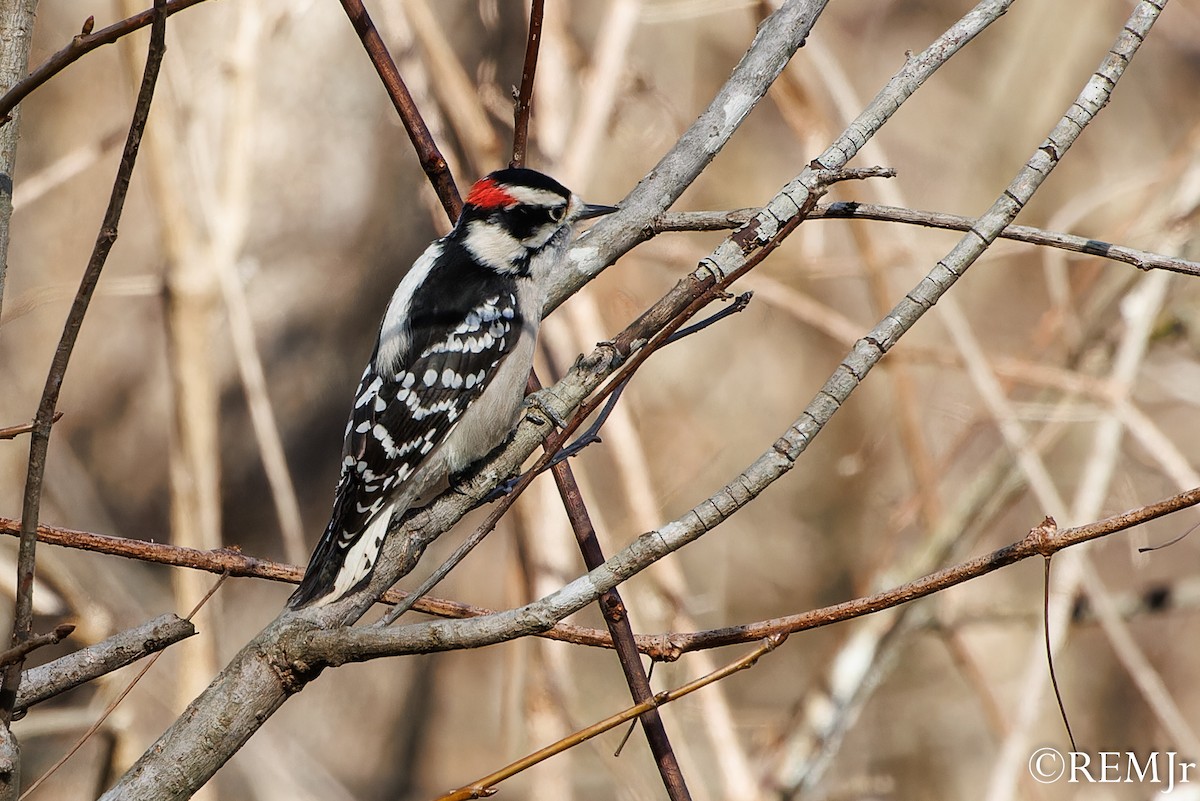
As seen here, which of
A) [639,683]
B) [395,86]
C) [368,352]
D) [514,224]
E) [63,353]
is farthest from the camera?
[368,352]

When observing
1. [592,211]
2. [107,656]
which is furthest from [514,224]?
[107,656]

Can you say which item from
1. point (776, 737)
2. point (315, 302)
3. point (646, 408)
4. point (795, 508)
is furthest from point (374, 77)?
point (795, 508)

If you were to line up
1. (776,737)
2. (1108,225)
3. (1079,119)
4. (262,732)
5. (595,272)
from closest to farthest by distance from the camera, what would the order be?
(1079,119), (595,272), (262,732), (776,737), (1108,225)

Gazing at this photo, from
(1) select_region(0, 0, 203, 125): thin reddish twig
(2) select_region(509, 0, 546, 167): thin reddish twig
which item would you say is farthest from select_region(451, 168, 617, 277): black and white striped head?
(1) select_region(0, 0, 203, 125): thin reddish twig

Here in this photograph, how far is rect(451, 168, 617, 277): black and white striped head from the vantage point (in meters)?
3.19

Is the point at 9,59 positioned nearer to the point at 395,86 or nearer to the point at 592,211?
the point at 395,86

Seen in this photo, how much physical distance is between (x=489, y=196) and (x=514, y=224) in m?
0.14

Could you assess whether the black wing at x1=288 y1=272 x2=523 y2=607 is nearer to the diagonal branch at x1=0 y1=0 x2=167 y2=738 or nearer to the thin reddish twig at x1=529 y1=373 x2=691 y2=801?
the thin reddish twig at x1=529 y1=373 x2=691 y2=801

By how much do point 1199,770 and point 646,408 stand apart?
377 centimetres

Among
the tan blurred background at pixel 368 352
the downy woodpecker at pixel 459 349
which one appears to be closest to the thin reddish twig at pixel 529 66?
the downy woodpecker at pixel 459 349

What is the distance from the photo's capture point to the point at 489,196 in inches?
126

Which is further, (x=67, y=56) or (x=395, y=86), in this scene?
(x=395, y=86)

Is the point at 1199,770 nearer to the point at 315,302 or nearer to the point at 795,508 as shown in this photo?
the point at 795,508

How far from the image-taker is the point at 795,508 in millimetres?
7703
